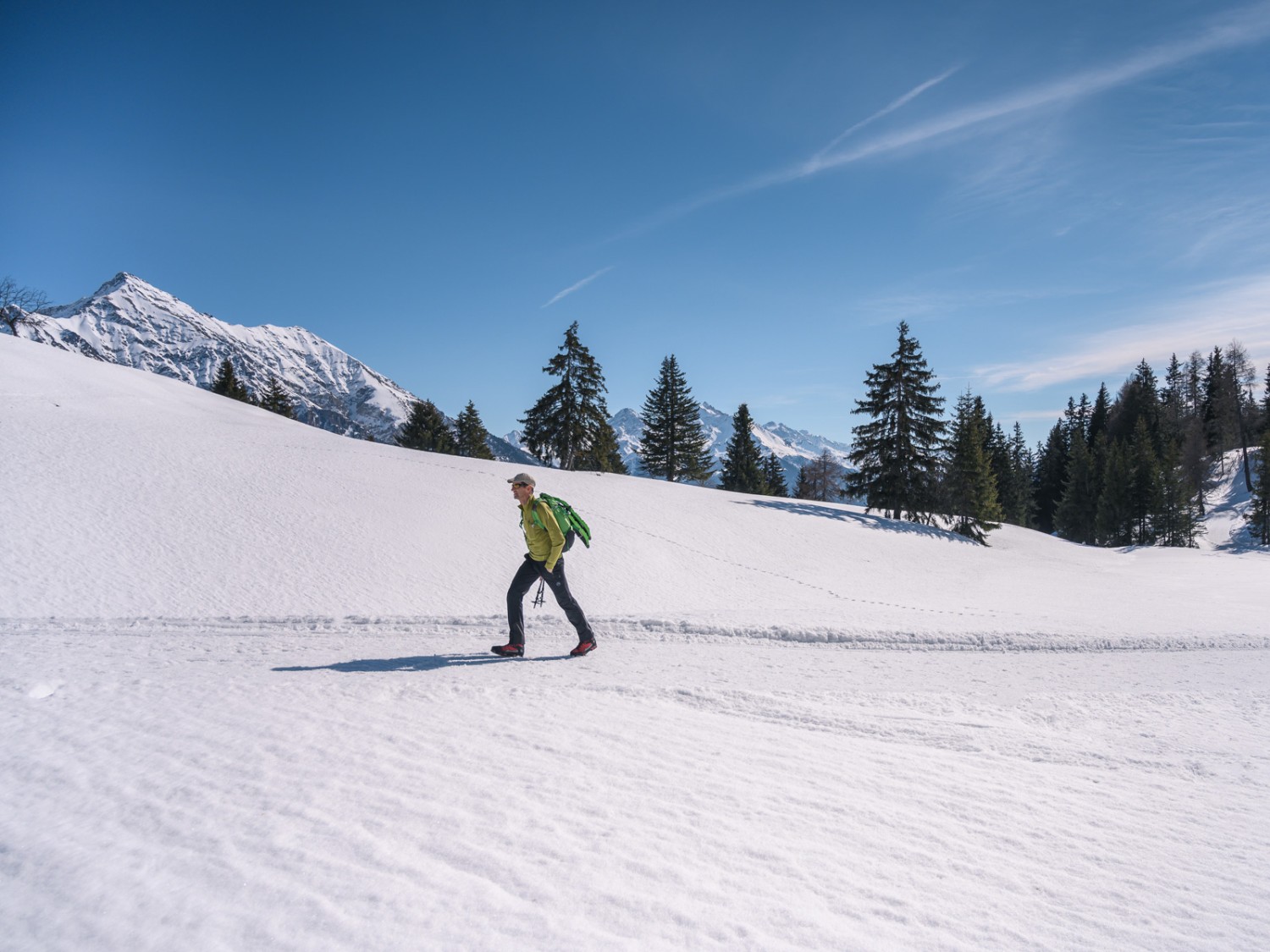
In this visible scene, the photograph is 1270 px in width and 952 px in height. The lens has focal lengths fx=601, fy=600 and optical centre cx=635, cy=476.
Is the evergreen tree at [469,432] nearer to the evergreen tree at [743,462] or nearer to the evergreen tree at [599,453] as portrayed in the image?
the evergreen tree at [599,453]

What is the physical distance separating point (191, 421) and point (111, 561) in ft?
43.5

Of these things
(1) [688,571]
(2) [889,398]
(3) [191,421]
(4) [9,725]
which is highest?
(2) [889,398]

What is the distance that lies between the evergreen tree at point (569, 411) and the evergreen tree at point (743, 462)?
54.3 ft

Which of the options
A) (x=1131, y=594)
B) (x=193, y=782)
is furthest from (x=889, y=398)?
(x=193, y=782)

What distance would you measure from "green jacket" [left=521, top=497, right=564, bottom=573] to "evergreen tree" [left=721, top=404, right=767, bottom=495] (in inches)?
1769

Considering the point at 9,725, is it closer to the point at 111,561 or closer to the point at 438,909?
the point at 438,909

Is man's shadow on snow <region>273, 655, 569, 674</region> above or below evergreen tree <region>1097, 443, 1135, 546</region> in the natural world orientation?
below

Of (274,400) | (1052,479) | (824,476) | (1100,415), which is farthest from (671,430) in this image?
(1100,415)

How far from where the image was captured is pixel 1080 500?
60.7 metres

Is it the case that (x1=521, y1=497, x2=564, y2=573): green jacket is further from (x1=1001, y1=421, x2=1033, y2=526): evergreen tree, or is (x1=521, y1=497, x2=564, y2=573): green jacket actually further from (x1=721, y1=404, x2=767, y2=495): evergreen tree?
(x1=1001, y1=421, x2=1033, y2=526): evergreen tree

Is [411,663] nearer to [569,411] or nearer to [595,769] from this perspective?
[595,769]

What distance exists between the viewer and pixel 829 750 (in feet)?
14.1

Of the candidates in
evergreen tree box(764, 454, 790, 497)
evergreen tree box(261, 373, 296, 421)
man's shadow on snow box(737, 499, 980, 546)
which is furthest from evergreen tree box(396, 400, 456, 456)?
man's shadow on snow box(737, 499, 980, 546)

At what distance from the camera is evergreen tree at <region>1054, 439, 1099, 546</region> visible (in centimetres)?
5959
